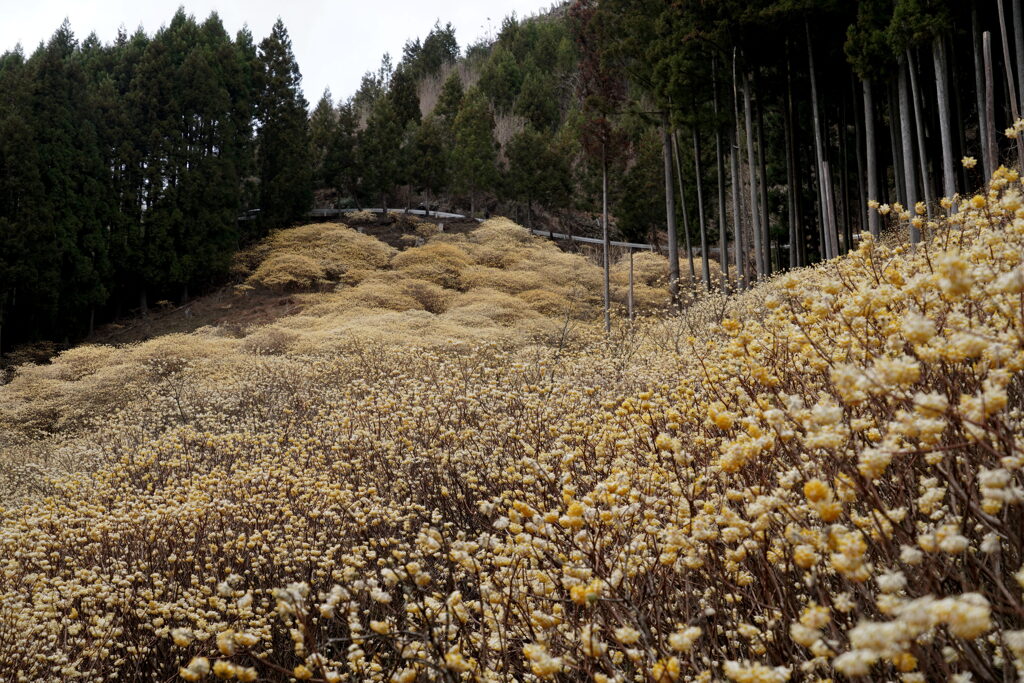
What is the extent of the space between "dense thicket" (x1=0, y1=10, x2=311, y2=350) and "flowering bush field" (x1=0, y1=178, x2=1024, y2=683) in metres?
12.5

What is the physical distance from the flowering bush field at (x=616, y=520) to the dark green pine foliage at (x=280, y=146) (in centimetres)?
1951

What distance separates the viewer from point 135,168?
70.2 feet

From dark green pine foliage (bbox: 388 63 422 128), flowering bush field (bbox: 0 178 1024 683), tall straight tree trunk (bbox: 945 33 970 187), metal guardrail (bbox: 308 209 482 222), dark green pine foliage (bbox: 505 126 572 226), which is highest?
dark green pine foliage (bbox: 388 63 422 128)

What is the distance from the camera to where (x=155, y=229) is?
2114 centimetres

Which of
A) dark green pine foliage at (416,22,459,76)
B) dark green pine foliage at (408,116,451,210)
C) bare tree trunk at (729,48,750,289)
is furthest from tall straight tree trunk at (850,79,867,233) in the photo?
dark green pine foliage at (416,22,459,76)

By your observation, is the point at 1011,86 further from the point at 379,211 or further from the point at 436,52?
the point at 436,52

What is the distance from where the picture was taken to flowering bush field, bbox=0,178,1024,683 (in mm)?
1396

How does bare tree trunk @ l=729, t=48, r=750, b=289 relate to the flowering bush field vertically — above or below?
above

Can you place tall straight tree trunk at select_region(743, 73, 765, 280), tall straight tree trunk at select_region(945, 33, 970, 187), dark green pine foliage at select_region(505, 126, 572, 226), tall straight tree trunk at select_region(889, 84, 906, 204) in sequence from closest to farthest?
tall straight tree trunk at select_region(945, 33, 970, 187), tall straight tree trunk at select_region(889, 84, 906, 204), tall straight tree trunk at select_region(743, 73, 765, 280), dark green pine foliage at select_region(505, 126, 572, 226)

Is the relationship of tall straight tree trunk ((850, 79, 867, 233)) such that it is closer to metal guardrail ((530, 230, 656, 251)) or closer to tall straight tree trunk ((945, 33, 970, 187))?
tall straight tree trunk ((945, 33, 970, 187))

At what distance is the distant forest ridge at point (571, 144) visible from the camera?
13.4m

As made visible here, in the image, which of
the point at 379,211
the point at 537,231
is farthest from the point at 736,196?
the point at 379,211

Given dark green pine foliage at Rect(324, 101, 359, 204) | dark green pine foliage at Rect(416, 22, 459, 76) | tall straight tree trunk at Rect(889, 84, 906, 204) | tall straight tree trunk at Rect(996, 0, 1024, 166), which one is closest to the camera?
tall straight tree trunk at Rect(996, 0, 1024, 166)

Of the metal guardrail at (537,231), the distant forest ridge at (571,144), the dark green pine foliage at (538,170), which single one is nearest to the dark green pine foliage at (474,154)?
the distant forest ridge at (571,144)
